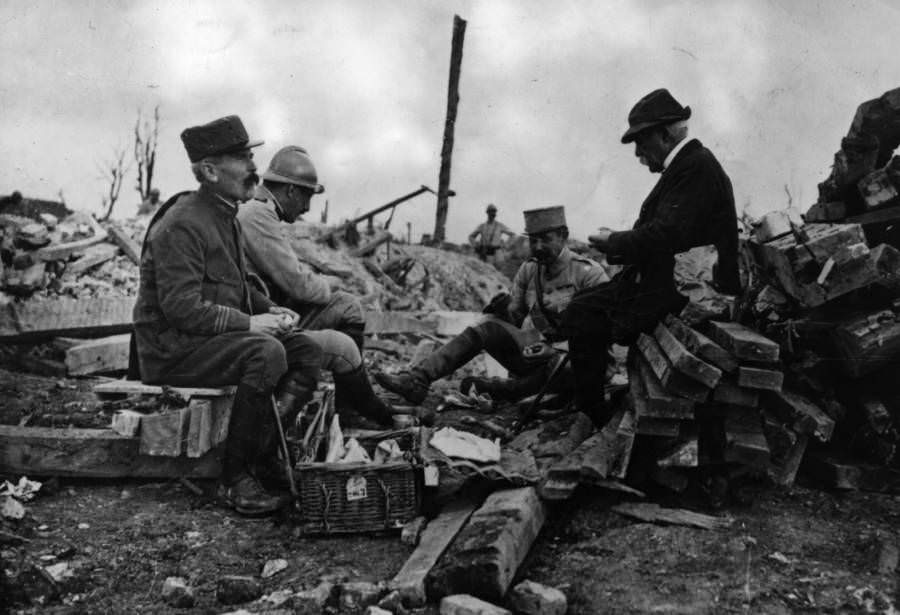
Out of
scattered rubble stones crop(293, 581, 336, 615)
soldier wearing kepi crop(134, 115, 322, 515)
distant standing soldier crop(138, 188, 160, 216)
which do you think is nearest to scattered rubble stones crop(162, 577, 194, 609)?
scattered rubble stones crop(293, 581, 336, 615)

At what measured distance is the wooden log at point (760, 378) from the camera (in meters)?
3.71

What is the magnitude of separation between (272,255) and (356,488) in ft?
6.29

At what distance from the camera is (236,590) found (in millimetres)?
3146

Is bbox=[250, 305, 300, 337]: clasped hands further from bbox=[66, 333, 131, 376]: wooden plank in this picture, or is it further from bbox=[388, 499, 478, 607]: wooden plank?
bbox=[66, 333, 131, 376]: wooden plank

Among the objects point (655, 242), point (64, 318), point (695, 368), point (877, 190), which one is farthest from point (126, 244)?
point (877, 190)

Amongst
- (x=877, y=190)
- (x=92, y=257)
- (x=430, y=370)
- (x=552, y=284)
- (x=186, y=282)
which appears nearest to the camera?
(x=186, y=282)

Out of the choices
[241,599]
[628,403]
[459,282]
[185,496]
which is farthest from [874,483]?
[459,282]

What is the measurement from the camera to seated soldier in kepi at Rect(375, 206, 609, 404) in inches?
238

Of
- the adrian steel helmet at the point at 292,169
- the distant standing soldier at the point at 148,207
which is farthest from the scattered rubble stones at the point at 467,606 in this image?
the distant standing soldier at the point at 148,207

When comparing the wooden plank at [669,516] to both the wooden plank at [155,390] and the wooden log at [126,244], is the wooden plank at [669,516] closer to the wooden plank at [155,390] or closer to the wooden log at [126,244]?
the wooden plank at [155,390]

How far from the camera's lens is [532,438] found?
488cm

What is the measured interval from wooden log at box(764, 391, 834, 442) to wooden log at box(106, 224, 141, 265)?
7.79 metres

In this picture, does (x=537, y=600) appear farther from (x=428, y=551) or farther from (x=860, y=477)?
(x=860, y=477)

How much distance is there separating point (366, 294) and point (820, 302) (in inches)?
388
